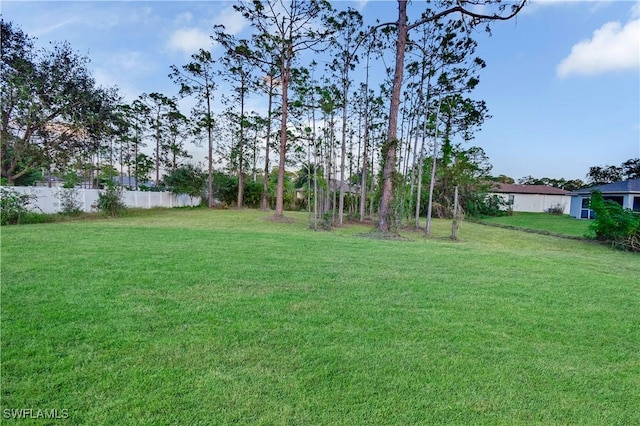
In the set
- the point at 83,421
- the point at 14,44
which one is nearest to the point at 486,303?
the point at 83,421

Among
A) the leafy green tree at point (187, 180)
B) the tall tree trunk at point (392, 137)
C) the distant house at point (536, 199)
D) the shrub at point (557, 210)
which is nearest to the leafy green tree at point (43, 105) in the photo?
the leafy green tree at point (187, 180)

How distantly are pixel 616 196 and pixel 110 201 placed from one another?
24950mm

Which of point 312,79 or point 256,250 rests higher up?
point 312,79

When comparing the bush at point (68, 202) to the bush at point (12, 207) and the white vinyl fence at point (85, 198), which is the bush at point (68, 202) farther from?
the bush at point (12, 207)

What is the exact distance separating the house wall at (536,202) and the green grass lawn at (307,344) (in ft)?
95.4

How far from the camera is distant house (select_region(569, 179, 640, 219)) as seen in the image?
1741cm

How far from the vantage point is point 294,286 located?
3396mm

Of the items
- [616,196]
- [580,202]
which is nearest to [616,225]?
[616,196]

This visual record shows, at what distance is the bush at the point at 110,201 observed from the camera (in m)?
11.7

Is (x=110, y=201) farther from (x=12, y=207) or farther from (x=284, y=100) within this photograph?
(x=284, y=100)

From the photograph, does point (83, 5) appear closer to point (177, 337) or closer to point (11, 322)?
point (11, 322)

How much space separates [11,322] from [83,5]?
20.6ft

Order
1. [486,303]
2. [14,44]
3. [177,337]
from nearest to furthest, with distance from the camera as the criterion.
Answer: [177,337] < [486,303] < [14,44]

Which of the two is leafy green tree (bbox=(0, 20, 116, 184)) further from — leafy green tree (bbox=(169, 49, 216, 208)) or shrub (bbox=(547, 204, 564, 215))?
shrub (bbox=(547, 204, 564, 215))
